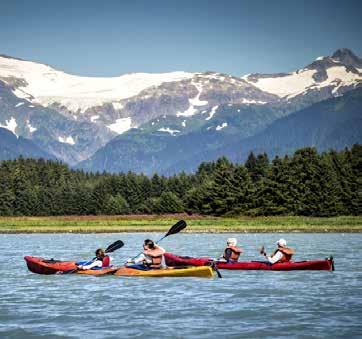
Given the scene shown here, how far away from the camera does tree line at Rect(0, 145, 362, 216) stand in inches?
4515

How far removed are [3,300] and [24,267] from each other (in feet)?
50.1

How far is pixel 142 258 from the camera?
40.2m

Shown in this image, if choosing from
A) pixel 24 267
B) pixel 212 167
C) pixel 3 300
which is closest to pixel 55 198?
pixel 212 167

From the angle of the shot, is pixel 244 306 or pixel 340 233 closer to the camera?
pixel 244 306

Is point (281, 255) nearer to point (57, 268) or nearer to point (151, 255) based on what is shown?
point (151, 255)

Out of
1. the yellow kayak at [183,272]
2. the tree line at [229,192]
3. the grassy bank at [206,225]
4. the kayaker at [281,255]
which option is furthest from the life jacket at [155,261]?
the tree line at [229,192]

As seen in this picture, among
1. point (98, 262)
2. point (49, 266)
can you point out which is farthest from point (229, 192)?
point (98, 262)

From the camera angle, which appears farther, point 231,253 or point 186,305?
point 231,253

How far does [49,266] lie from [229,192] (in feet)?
266

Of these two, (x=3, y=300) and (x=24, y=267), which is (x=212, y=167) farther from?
(x=3, y=300)

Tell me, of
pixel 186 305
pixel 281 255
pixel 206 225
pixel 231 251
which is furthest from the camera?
pixel 206 225

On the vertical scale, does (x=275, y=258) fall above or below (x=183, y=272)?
above

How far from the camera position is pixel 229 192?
121 m

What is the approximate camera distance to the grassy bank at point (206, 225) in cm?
9694
